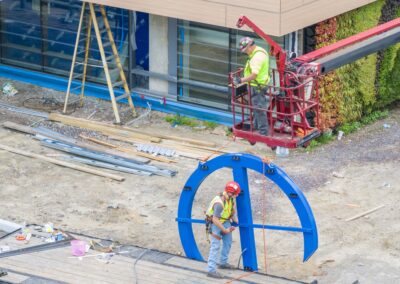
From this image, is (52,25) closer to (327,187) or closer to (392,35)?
(327,187)

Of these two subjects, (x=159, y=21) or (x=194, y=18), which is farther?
(x=159, y=21)

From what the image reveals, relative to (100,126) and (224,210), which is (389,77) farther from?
(224,210)

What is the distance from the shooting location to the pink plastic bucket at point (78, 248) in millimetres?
19781

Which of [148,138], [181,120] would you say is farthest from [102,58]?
[181,120]

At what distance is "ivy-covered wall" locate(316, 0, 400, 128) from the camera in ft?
84.9

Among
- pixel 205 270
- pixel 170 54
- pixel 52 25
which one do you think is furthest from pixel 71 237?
pixel 52 25

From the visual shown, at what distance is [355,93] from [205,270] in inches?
358

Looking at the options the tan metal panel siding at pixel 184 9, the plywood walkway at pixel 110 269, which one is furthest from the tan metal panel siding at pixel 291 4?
the plywood walkway at pixel 110 269

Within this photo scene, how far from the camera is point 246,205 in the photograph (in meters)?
19.6

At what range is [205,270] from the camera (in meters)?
19.3

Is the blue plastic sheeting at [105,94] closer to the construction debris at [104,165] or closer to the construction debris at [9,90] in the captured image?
the construction debris at [9,90]

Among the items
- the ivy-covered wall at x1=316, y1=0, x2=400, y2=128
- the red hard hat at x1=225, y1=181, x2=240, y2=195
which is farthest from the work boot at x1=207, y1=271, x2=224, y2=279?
the ivy-covered wall at x1=316, y1=0, x2=400, y2=128

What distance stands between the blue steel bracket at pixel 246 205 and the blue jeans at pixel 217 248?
1.22ft

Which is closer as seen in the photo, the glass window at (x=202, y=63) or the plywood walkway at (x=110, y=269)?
the plywood walkway at (x=110, y=269)
